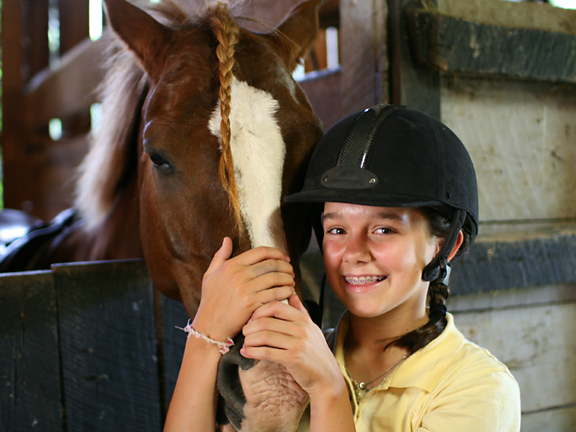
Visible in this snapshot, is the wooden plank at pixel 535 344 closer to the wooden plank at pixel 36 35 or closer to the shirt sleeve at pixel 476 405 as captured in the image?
the shirt sleeve at pixel 476 405

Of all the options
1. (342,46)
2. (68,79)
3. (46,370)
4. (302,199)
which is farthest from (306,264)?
(68,79)

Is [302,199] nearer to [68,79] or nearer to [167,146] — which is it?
[167,146]

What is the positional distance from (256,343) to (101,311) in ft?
2.36

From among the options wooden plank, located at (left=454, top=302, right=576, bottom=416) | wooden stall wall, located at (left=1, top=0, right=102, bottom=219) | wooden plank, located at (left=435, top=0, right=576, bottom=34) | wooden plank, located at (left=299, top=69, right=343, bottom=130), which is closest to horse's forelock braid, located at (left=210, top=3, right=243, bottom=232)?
wooden plank, located at (left=435, top=0, right=576, bottom=34)

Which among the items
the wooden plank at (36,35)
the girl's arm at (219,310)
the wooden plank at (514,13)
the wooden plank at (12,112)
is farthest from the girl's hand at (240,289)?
the wooden plank at (36,35)

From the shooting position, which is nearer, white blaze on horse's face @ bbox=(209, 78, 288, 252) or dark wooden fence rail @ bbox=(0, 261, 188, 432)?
white blaze on horse's face @ bbox=(209, 78, 288, 252)

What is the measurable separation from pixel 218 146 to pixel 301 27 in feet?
2.34

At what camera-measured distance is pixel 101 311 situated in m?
1.31

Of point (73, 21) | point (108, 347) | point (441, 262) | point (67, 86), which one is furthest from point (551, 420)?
point (73, 21)

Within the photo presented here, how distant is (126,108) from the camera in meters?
1.52

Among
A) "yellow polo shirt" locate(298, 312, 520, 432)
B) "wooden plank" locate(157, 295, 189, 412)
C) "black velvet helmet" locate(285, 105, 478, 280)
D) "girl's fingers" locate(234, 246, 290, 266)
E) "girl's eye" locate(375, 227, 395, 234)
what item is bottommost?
"wooden plank" locate(157, 295, 189, 412)

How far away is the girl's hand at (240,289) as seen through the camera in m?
0.83

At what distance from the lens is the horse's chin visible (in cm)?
82

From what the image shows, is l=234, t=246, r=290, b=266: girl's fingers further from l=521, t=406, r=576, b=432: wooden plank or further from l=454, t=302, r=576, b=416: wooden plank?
l=521, t=406, r=576, b=432: wooden plank
